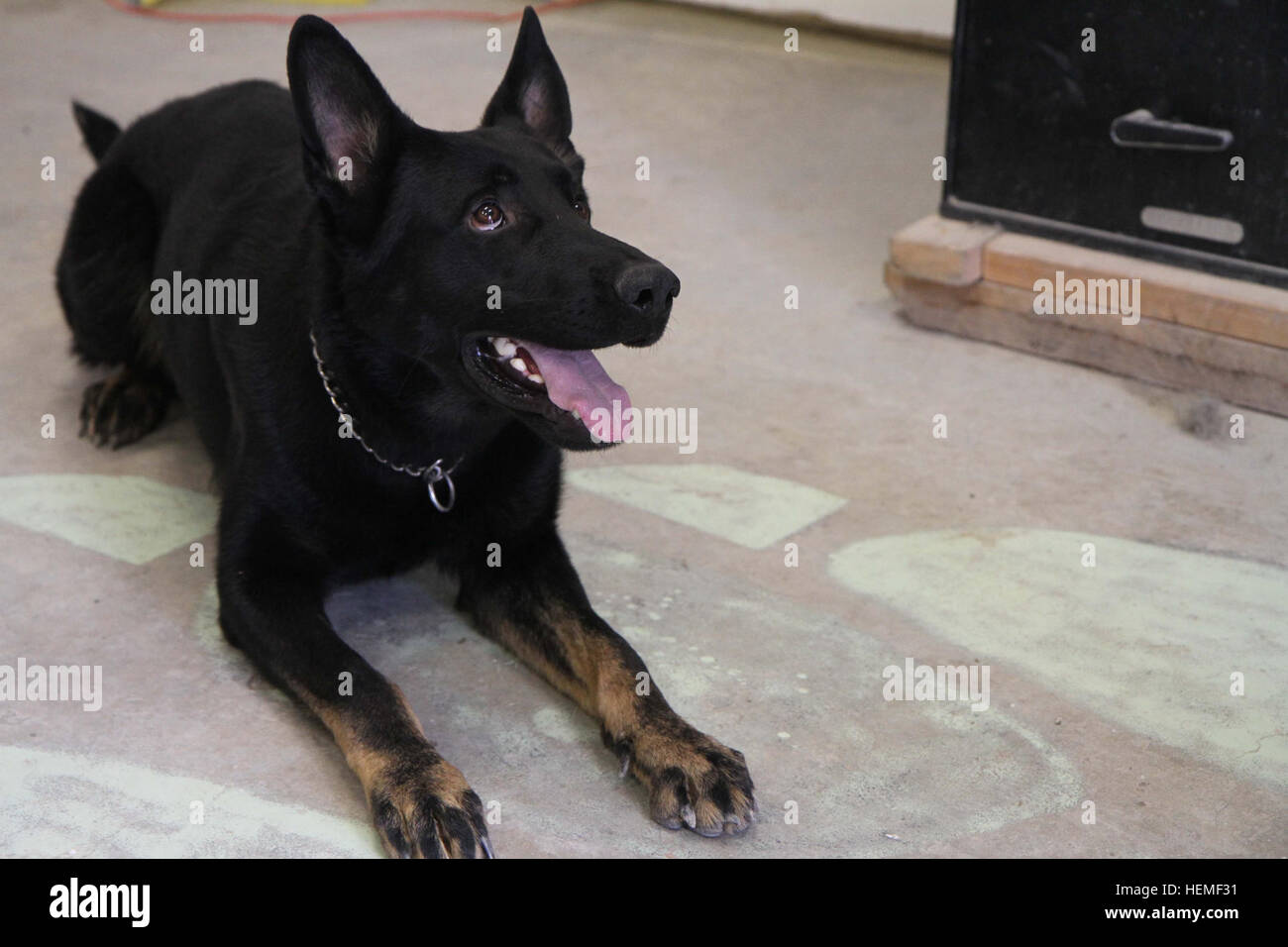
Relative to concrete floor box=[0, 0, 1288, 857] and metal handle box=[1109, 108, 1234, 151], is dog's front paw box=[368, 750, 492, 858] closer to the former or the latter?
concrete floor box=[0, 0, 1288, 857]

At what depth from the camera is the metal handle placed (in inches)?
141

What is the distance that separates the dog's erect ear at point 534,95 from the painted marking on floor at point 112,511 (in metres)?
1.08

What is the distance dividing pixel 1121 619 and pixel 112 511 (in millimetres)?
2033

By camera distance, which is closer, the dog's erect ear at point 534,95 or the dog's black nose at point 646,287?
the dog's black nose at point 646,287

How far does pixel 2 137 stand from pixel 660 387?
310 cm

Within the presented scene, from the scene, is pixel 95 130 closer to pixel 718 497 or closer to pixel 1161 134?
pixel 718 497

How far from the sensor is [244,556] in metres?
2.58


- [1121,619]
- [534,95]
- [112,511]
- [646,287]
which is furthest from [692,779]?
[112,511]

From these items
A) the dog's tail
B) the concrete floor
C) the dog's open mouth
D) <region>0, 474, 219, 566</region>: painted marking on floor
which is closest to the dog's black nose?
the dog's open mouth

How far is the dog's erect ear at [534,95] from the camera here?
2.70 m

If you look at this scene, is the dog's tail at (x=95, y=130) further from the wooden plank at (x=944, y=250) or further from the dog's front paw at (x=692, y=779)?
the dog's front paw at (x=692, y=779)

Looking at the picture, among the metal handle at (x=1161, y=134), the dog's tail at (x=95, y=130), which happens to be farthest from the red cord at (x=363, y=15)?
the metal handle at (x=1161, y=134)

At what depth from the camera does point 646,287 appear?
7.43ft

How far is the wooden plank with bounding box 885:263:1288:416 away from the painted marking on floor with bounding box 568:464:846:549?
98 centimetres
